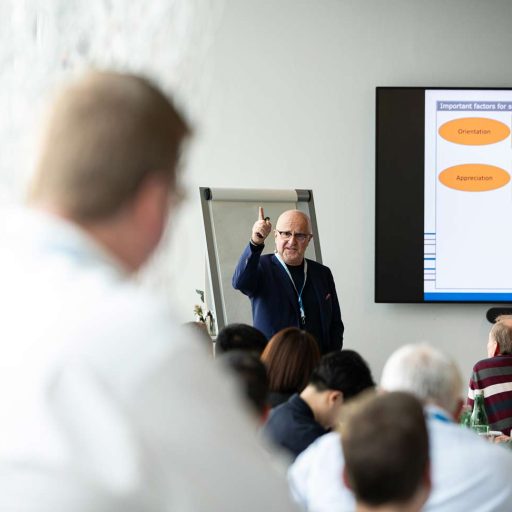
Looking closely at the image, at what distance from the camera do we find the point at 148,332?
605mm

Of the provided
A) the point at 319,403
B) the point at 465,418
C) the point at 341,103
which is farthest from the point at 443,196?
the point at 319,403

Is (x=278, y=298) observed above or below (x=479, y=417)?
above

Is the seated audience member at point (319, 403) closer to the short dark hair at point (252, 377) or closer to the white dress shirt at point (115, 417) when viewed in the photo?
the short dark hair at point (252, 377)

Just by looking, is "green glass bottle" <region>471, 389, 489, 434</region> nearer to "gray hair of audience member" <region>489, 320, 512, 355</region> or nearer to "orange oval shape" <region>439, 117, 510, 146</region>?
"gray hair of audience member" <region>489, 320, 512, 355</region>

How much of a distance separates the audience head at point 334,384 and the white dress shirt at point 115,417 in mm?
2258

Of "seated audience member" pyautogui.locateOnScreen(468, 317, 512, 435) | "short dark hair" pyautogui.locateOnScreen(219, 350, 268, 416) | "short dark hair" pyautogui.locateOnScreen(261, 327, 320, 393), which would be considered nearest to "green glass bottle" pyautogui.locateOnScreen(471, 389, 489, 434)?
"seated audience member" pyautogui.locateOnScreen(468, 317, 512, 435)

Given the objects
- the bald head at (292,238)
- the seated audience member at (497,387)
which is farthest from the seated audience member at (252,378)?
the bald head at (292,238)

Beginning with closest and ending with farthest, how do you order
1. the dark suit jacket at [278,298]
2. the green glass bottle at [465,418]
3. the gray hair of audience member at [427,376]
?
the gray hair of audience member at [427,376]
the green glass bottle at [465,418]
the dark suit jacket at [278,298]

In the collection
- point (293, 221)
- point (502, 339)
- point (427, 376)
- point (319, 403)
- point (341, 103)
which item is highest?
point (341, 103)

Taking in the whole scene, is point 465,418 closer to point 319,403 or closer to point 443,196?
point 319,403

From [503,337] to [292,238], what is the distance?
1.10 metres

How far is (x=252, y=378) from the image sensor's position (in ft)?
6.81

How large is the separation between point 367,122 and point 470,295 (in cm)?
142

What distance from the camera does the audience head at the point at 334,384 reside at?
287 cm
